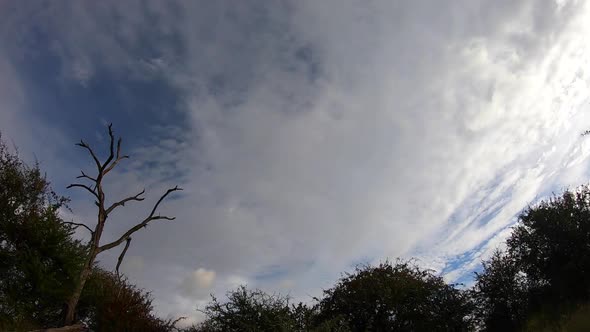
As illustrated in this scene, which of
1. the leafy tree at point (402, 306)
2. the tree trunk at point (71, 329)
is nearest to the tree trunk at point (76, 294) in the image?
the tree trunk at point (71, 329)

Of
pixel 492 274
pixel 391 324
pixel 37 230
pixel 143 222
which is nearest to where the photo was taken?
pixel 37 230

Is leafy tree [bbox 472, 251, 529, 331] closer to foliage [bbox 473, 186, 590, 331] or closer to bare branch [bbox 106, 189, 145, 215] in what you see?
foliage [bbox 473, 186, 590, 331]

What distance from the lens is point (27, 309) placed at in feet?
64.3

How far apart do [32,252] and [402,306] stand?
24837 millimetres

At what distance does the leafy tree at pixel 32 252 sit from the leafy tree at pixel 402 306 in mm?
17998

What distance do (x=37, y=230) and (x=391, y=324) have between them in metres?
24.5

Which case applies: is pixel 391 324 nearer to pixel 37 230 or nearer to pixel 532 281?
pixel 532 281

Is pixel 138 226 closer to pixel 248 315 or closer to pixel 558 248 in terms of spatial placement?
pixel 248 315

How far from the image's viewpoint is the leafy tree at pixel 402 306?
26.0 meters

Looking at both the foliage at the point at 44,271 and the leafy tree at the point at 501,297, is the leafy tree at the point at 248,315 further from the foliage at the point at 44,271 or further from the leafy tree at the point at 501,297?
the leafy tree at the point at 501,297

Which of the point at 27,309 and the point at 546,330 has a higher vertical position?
the point at 27,309

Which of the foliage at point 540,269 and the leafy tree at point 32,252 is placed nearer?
the leafy tree at point 32,252

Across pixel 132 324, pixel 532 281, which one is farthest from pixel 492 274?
pixel 132 324

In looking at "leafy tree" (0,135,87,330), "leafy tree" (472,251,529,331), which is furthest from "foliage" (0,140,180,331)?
"leafy tree" (472,251,529,331)
